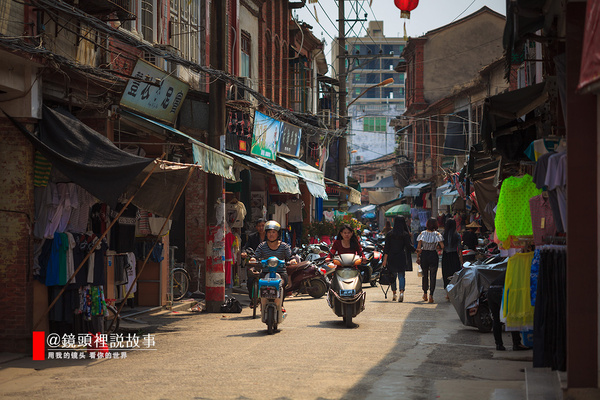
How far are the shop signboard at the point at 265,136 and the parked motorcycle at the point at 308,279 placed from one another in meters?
3.84

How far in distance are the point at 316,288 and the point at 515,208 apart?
39.3 ft

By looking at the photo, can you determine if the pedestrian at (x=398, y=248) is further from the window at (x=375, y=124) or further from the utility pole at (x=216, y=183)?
the window at (x=375, y=124)

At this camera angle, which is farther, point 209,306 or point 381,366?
point 209,306

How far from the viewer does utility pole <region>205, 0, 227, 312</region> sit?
15641mm

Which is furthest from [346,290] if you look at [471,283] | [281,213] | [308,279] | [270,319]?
[281,213]

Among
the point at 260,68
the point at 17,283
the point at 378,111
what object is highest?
the point at 378,111

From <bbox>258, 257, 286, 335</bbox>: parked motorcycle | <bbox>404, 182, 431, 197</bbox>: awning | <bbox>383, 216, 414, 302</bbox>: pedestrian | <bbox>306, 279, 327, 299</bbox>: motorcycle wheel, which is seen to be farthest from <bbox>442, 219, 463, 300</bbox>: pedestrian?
<bbox>404, 182, 431, 197</bbox>: awning

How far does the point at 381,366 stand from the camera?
29.9 ft

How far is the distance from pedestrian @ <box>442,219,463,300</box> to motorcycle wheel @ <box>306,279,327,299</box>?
130 inches

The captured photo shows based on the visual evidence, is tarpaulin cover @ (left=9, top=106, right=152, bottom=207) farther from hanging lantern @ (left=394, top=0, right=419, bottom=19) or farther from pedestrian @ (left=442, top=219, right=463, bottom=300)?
pedestrian @ (left=442, top=219, right=463, bottom=300)

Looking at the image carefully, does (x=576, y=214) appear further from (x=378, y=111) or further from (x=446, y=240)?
(x=378, y=111)

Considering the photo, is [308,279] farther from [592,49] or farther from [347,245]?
[592,49]

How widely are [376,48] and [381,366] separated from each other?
119m

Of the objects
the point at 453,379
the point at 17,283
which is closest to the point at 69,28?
the point at 17,283
